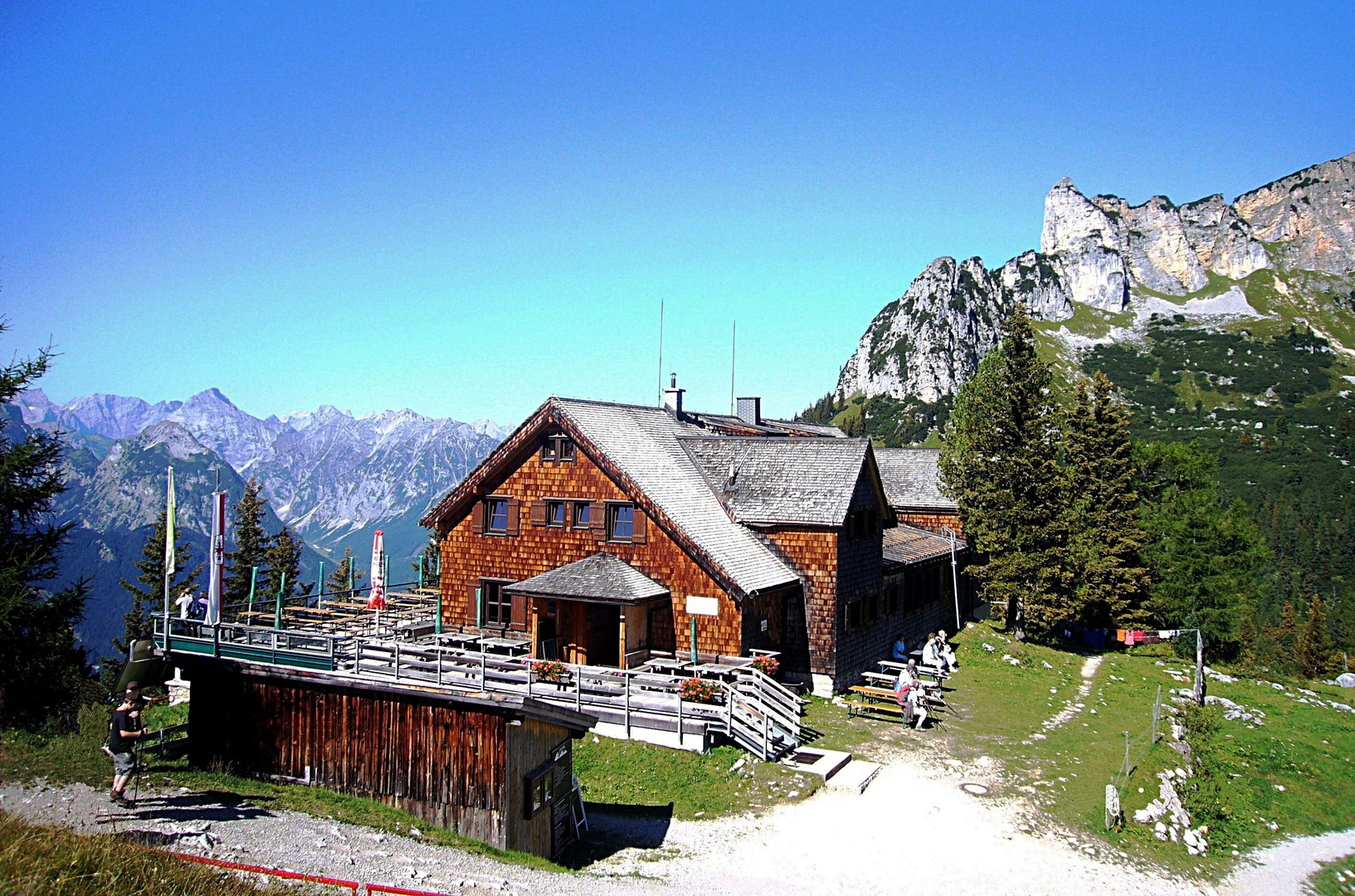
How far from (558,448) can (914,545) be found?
53.6ft

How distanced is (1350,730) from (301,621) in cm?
3606

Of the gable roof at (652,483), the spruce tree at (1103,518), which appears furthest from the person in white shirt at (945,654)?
the spruce tree at (1103,518)

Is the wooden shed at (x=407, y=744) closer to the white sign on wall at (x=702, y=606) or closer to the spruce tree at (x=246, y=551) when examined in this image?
the white sign on wall at (x=702, y=606)

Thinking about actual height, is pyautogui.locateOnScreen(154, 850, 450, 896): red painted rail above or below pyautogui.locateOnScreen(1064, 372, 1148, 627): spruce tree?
below

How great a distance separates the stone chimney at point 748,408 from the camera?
50281mm

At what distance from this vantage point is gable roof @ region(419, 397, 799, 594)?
2558 cm

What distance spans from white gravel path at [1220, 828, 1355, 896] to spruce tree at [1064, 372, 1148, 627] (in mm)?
18126

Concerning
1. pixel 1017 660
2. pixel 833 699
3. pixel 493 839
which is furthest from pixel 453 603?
pixel 1017 660

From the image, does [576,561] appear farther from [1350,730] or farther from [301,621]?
[1350,730]

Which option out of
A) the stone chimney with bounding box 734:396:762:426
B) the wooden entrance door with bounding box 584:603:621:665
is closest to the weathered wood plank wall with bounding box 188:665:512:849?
the wooden entrance door with bounding box 584:603:621:665

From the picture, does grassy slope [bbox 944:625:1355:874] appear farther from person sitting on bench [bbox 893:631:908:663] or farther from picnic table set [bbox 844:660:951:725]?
person sitting on bench [bbox 893:631:908:663]

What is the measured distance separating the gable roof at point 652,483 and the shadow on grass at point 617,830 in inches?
311

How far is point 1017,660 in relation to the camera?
3378cm

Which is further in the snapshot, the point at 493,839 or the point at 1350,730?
the point at 1350,730
